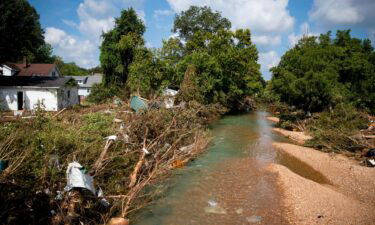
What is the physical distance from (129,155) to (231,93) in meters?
29.0

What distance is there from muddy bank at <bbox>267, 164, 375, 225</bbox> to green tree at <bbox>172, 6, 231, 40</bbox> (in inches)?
1525

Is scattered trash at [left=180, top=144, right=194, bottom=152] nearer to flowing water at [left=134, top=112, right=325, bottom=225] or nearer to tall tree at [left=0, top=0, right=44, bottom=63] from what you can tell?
flowing water at [left=134, top=112, right=325, bottom=225]

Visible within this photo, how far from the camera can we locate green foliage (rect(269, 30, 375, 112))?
26.3m

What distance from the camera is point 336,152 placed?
61.2 feet

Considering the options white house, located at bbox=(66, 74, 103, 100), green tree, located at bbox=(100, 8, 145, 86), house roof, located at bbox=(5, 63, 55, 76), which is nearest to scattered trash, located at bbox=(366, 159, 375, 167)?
green tree, located at bbox=(100, 8, 145, 86)

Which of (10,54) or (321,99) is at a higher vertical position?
(10,54)

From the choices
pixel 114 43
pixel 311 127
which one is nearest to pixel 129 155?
pixel 311 127

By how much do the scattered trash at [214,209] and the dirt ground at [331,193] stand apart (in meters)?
2.50

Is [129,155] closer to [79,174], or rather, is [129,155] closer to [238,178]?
[79,174]

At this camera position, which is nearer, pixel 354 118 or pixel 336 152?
pixel 336 152

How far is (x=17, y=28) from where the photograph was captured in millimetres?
27578

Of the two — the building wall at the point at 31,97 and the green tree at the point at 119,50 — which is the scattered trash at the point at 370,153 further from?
the building wall at the point at 31,97

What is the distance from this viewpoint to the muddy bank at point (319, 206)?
9.45 m

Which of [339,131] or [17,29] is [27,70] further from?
[339,131]
